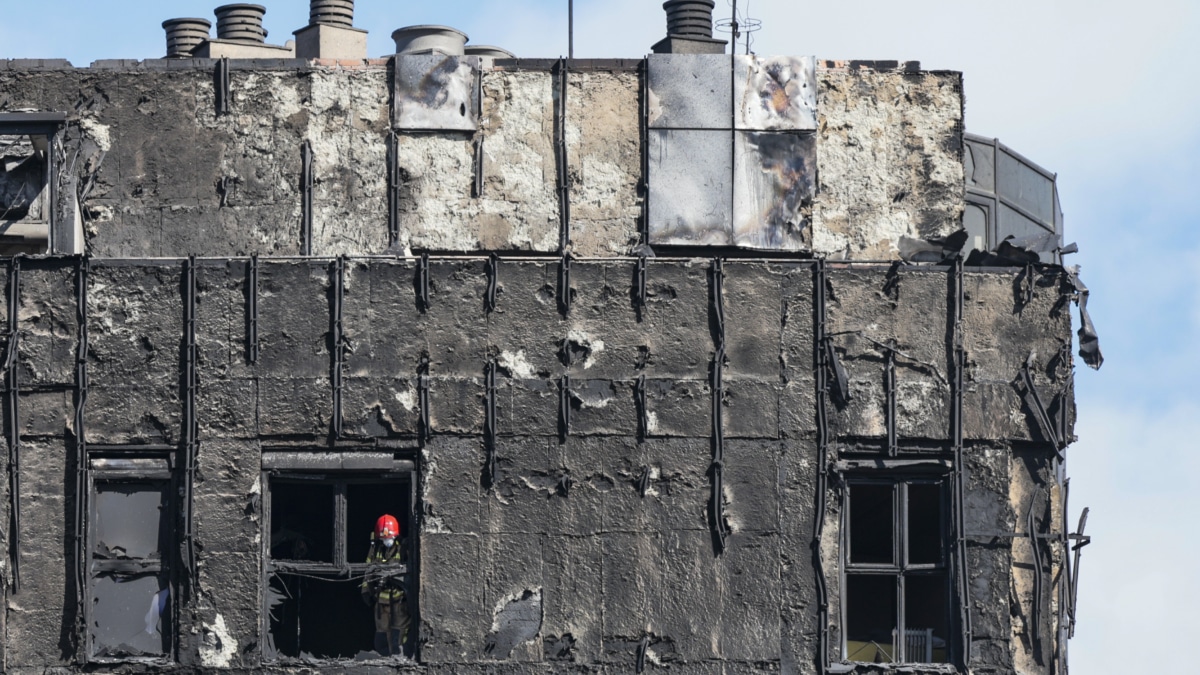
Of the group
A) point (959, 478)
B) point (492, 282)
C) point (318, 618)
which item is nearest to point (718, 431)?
point (959, 478)

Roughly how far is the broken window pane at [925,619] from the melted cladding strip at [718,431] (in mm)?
1575

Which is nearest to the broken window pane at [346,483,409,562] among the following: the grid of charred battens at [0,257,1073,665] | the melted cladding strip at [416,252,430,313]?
the grid of charred battens at [0,257,1073,665]

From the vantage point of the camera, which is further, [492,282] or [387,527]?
[387,527]

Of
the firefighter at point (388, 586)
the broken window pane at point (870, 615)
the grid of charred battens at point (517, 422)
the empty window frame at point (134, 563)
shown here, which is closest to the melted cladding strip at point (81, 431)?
the grid of charred battens at point (517, 422)

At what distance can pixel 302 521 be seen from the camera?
16750 millimetres

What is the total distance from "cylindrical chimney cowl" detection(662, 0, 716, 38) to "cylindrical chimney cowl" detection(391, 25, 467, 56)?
188 centimetres

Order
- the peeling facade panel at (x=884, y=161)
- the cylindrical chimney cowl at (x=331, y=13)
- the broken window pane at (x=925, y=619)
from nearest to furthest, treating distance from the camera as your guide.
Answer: the broken window pane at (x=925, y=619)
the peeling facade panel at (x=884, y=161)
the cylindrical chimney cowl at (x=331, y=13)

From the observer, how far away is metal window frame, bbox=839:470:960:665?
16.5m

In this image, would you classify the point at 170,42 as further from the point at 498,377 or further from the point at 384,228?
the point at 498,377

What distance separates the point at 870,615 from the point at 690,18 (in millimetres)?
5429

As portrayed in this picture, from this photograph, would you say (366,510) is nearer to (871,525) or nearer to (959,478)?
(871,525)

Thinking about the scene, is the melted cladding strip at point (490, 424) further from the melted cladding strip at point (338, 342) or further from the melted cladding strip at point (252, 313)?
the melted cladding strip at point (252, 313)

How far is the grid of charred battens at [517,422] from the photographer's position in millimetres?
16266

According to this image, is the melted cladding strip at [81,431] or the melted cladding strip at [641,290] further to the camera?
the melted cladding strip at [641,290]
